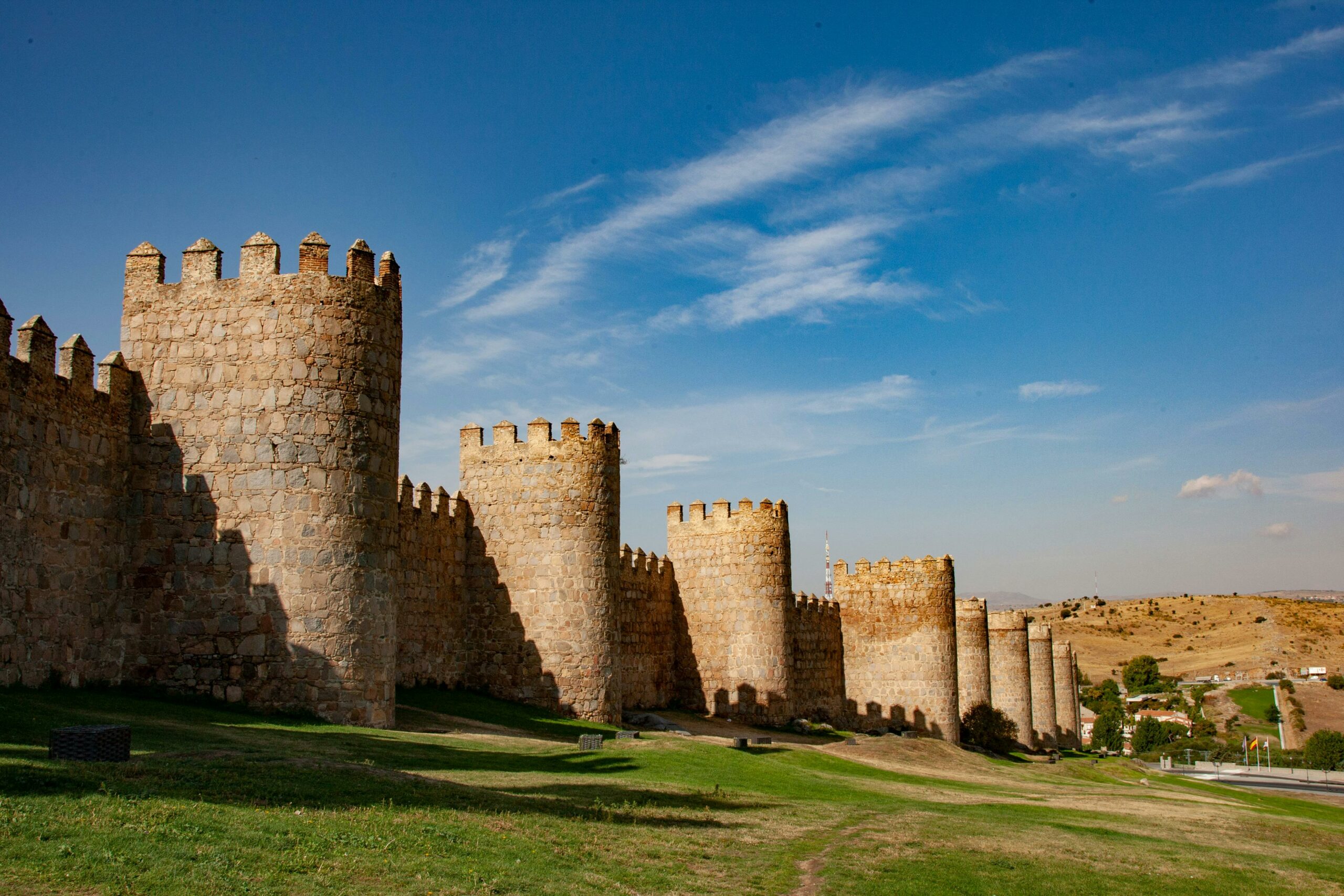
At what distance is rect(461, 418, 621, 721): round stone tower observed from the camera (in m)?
24.9

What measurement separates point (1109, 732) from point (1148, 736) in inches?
165

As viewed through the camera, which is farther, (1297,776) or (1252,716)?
(1252,716)

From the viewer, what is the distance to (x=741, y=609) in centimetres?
3288

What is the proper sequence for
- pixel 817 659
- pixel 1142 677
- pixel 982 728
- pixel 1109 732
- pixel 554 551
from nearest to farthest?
pixel 554 551 < pixel 817 659 < pixel 982 728 < pixel 1109 732 < pixel 1142 677

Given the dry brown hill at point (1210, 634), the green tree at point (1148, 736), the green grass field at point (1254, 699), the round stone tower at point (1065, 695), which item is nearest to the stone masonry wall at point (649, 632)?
the round stone tower at point (1065, 695)

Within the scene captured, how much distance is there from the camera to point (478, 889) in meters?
8.14

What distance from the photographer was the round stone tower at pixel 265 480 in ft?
54.4

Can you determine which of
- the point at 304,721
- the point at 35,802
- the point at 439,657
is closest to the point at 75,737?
the point at 35,802

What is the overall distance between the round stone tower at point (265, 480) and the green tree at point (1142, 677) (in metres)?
111

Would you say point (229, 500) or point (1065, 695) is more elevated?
point (229, 500)

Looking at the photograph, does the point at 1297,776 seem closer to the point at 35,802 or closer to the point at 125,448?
the point at 125,448

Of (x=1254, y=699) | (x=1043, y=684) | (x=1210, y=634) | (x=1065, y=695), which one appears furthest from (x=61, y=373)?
(x=1210, y=634)

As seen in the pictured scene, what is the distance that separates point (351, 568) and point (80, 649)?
380cm

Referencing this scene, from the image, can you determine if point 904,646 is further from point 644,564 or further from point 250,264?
point 250,264
